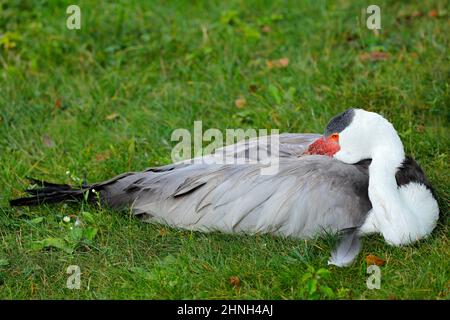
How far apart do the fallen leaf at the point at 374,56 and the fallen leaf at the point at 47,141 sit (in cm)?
Result: 261

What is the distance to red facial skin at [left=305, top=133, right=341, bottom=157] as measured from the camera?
5.01 m

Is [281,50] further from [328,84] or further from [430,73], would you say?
[430,73]

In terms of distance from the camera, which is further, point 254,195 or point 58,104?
point 58,104

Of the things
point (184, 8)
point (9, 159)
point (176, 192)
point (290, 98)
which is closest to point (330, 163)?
point (176, 192)

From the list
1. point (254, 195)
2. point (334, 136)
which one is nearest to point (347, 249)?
point (254, 195)

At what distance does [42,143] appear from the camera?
6.35 m

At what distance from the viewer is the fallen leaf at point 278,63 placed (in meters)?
7.03

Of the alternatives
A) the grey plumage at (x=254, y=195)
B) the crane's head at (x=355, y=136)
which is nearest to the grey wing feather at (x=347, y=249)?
the grey plumage at (x=254, y=195)

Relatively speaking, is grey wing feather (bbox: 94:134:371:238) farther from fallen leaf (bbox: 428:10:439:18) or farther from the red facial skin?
fallen leaf (bbox: 428:10:439:18)

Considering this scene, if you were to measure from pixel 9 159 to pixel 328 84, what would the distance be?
2.52 metres

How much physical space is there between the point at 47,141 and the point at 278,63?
2.06 metres

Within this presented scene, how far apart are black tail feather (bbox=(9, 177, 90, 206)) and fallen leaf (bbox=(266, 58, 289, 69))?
2330 mm

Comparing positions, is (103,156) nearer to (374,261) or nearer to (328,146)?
(328,146)

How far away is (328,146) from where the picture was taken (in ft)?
16.5
